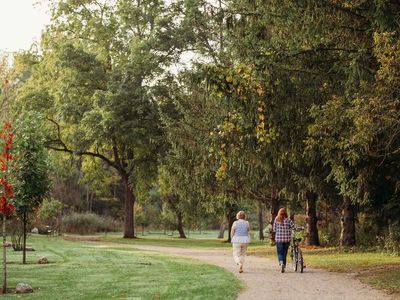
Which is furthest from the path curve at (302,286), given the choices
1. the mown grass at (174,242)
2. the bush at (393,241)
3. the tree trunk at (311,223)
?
the mown grass at (174,242)

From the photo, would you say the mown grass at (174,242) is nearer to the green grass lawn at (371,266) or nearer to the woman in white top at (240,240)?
the green grass lawn at (371,266)

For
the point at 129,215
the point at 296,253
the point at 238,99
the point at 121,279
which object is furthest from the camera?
the point at 129,215

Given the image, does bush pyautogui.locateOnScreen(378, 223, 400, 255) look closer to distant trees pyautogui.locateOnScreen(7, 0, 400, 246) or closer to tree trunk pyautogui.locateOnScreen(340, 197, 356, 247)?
distant trees pyautogui.locateOnScreen(7, 0, 400, 246)

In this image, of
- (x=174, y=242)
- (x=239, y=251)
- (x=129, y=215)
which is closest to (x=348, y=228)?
(x=239, y=251)

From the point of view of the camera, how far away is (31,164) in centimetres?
1900

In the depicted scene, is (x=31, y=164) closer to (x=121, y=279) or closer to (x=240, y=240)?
(x=121, y=279)

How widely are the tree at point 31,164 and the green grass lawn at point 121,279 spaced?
7.33 ft

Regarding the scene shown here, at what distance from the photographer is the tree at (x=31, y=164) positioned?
17.1m

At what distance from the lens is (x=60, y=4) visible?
43.8 meters

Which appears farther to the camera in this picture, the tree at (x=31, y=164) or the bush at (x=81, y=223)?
the bush at (x=81, y=223)

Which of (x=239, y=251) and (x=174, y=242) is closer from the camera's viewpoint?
(x=239, y=251)

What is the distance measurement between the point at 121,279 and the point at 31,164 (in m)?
6.07

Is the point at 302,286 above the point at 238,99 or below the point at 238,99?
below

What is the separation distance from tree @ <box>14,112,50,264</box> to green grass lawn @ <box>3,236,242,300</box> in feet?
7.33
